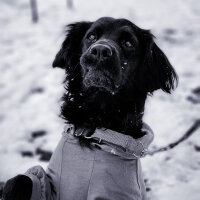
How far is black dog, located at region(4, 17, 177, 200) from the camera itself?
1982mm

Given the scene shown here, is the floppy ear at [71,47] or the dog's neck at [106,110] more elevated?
the floppy ear at [71,47]

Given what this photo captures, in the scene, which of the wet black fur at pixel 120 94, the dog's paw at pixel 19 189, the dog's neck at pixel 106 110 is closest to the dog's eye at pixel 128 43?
the wet black fur at pixel 120 94

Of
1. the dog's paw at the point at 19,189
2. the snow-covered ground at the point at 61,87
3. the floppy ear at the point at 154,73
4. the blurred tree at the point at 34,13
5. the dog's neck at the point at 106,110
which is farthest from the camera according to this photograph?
the blurred tree at the point at 34,13

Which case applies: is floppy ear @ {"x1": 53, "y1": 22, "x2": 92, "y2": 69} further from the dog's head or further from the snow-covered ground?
the snow-covered ground

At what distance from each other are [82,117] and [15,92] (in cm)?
270

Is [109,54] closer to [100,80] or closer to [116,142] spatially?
[100,80]

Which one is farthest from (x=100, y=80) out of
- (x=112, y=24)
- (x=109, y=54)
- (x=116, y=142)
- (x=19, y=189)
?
(x=19, y=189)

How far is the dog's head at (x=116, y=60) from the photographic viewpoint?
6.47ft

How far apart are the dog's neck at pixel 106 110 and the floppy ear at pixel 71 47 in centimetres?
34

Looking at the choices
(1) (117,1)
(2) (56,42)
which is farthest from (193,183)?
(1) (117,1)

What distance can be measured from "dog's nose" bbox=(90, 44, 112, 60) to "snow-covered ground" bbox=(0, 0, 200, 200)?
1454mm

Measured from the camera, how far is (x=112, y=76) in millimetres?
1987

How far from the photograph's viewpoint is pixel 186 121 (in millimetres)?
3688

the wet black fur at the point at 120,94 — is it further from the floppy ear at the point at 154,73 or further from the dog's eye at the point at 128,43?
the dog's eye at the point at 128,43
